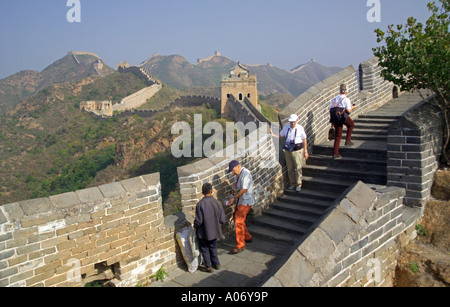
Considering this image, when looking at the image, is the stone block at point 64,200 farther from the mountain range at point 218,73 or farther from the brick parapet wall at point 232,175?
the mountain range at point 218,73

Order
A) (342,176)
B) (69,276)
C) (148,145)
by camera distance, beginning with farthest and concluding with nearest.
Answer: (148,145), (342,176), (69,276)

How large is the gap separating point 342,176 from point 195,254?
2.68 metres

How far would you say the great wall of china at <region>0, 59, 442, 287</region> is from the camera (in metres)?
3.32

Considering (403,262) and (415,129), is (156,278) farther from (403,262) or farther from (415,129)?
(415,129)

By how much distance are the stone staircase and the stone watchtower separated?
2785cm

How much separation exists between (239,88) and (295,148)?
2912cm

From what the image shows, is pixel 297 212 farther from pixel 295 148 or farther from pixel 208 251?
pixel 208 251

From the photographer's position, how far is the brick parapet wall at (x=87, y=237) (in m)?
3.39

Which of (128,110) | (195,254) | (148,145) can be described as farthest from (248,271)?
(128,110)

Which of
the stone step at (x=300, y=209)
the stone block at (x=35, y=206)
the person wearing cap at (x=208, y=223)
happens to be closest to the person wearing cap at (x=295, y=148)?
the stone step at (x=300, y=209)

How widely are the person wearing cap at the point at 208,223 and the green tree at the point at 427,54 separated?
3.21 metres

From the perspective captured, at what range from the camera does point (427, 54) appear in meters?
4.54
